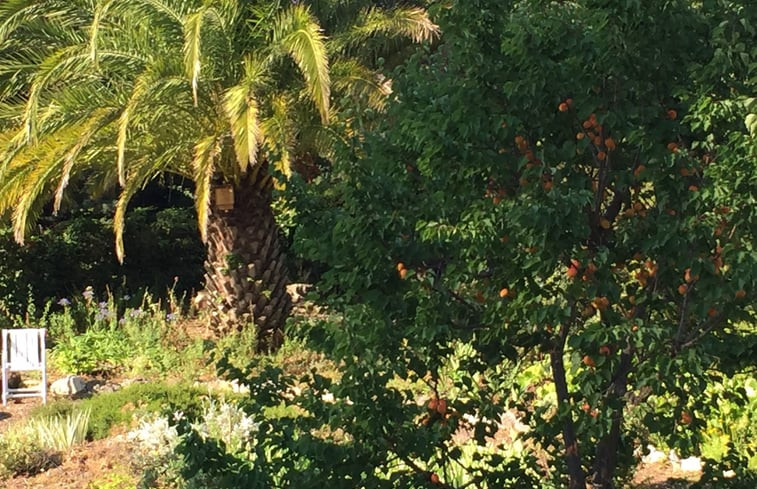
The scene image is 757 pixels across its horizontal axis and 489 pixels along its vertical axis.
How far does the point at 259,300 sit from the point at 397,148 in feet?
24.5

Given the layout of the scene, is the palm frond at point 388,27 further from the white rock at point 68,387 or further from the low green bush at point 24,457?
the low green bush at point 24,457

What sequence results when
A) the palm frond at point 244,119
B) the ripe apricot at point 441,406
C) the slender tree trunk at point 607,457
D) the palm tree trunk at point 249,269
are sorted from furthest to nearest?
the palm tree trunk at point 249,269 → the palm frond at point 244,119 → the slender tree trunk at point 607,457 → the ripe apricot at point 441,406

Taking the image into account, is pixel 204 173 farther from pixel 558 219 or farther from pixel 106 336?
pixel 558 219

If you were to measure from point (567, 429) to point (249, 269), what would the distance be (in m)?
7.57

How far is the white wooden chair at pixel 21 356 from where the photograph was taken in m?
9.59

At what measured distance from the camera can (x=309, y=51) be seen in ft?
28.0

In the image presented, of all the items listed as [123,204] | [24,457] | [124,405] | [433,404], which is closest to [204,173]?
[123,204]

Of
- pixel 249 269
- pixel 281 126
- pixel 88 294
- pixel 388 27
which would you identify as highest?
pixel 388 27

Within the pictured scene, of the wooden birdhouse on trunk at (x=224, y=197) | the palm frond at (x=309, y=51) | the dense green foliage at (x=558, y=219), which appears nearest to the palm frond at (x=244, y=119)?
the palm frond at (x=309, y=51)

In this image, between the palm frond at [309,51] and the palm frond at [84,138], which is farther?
the palm frond at [84,138]

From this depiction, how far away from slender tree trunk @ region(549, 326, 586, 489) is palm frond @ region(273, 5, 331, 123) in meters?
4.97

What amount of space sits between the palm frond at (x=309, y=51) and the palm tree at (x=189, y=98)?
22mm

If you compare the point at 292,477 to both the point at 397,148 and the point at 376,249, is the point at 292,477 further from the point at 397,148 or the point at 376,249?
the point at 397,148

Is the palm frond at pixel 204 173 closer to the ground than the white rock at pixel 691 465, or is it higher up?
higher up
